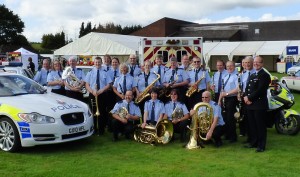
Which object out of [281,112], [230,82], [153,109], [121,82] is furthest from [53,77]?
[281,112]

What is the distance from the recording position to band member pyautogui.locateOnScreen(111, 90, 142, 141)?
8.70 m

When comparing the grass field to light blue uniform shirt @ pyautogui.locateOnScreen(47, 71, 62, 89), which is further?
light blue uniform shirt @ pyautogui.locateOnScreen(47, 71, 62, 89)

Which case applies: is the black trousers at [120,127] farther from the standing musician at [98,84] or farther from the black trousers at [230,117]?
the black trousers at [230,117]

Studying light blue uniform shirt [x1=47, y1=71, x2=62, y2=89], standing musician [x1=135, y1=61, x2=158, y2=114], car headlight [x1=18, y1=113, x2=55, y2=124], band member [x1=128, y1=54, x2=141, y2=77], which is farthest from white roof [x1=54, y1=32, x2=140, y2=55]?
car headlight [x1=18, y1=113, x2=55, y2=124]

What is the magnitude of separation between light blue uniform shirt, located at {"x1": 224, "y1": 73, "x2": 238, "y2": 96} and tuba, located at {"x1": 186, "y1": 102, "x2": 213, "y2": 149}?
84cm

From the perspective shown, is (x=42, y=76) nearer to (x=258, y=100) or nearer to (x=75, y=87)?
(x=75, y=87)

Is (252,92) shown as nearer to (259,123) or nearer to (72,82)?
(259,123)

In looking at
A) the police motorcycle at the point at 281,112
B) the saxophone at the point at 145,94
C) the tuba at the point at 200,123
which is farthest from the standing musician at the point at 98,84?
the police motorcycle at the point at 281,112

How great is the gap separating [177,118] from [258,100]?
1842 mm

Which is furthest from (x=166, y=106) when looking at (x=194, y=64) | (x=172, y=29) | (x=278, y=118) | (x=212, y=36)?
(x=172, y=29)

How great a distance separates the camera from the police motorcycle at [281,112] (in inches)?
356

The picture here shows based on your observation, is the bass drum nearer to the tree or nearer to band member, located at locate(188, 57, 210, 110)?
band member, located at locate(188, 57, 210, 110)

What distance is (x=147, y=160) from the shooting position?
7121mm

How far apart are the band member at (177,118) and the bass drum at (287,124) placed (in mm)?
2334
